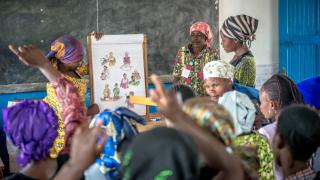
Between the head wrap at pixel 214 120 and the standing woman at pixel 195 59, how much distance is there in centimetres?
272

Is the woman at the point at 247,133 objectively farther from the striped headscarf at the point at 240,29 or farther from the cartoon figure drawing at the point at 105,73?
the cartoon figure drawing at the point at 105,73

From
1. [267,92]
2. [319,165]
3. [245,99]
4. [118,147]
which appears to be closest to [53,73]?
[118,147]

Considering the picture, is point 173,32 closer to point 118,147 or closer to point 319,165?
point 319,165

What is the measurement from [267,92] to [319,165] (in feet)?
1.62

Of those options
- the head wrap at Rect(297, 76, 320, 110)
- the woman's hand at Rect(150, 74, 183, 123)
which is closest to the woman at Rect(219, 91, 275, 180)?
the woman's hand at Rect(150, 74, 183, 123)

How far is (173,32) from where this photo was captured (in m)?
5.36

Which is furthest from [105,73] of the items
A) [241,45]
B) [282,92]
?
[282,92]

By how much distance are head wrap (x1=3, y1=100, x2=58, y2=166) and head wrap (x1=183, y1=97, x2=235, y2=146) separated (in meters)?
0.54

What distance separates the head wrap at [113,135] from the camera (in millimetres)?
1925

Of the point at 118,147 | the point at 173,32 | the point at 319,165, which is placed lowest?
the point at 319,165

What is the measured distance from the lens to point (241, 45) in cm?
405

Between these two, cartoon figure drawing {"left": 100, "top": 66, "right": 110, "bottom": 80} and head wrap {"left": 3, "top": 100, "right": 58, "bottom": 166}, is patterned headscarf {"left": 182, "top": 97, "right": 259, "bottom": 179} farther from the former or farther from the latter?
cartoon figure drawing {"left": 100, "top": 66, "right": 110, "bottom": 80}

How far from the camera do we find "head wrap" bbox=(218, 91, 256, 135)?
7.21ft

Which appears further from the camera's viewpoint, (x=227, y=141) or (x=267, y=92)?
(x=267, y=92)
